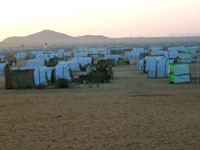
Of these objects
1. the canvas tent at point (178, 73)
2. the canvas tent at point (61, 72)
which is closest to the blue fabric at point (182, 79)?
the canvas tent at point (178, 73)

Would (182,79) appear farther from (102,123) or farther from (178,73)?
(102,123)

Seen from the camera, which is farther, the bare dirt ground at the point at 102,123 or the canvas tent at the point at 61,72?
the canvas tent at the point at 61,72

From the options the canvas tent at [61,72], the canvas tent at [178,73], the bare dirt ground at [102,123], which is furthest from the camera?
the canvas tent at [61,72]

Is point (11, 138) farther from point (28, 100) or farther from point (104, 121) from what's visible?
point (28, 100)

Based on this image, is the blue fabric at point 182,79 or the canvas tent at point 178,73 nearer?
the canvas tent at point 178,73

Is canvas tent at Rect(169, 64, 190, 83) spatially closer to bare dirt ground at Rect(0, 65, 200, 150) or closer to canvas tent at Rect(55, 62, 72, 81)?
bare dirt ground at Rect(0, 65, 200, 150)

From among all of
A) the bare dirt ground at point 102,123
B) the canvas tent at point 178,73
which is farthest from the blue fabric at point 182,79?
the bare dirt ground at point 102,123

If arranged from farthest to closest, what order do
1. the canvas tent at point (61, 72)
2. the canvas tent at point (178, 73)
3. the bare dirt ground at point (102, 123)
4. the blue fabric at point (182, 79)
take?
the canvas tent at point (61, 72) → the blue fabric at point (182, 79) → the canvas tent at point (178, 73) → the bare dirt ground at point (102, 123)

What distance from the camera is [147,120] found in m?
11.6

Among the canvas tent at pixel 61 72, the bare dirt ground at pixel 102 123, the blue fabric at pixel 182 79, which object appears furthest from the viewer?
A: the canvas tent at pixel 61 72

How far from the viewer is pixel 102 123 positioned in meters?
11.3

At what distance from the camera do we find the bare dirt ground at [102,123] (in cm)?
895

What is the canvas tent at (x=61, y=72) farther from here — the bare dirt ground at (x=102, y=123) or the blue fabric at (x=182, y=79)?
the bare dirt ground at (x=102, y=123)

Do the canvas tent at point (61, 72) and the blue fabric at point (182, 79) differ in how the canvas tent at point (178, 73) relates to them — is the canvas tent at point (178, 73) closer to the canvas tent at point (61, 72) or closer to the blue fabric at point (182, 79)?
the blue fabric at point (182, 79)
